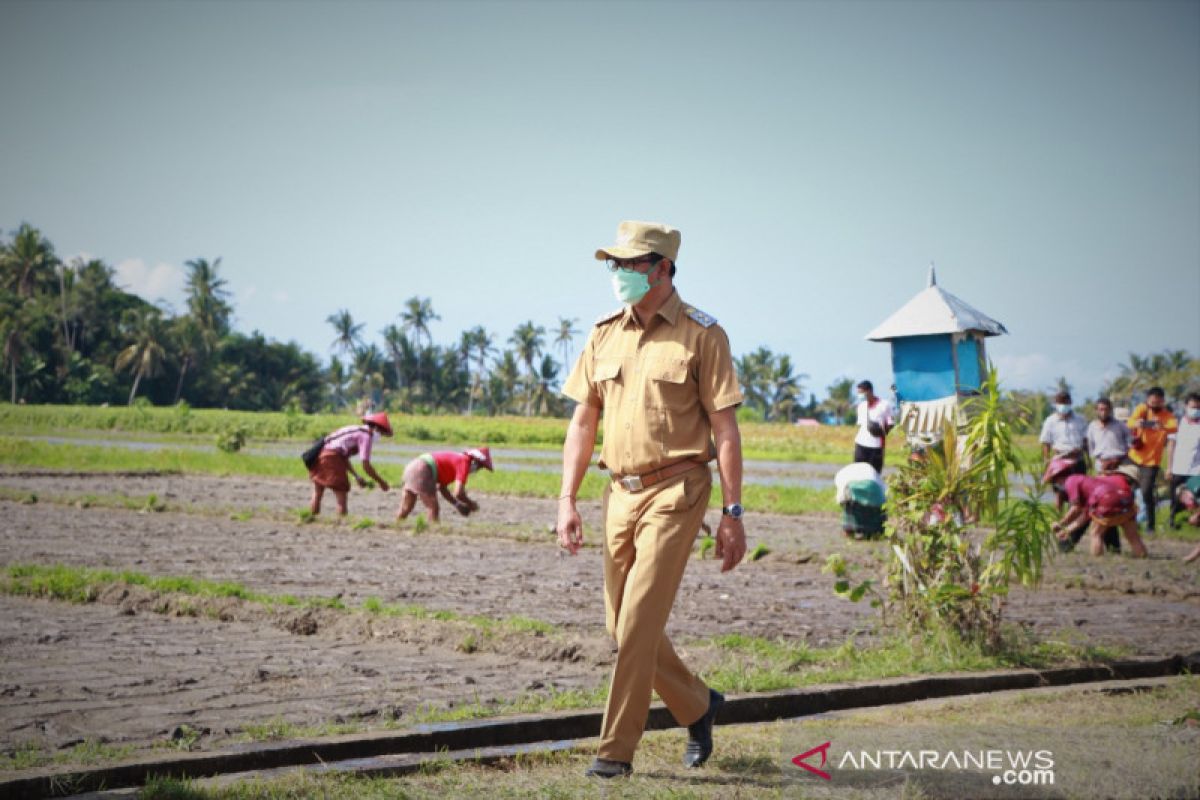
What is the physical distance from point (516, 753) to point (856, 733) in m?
1.66

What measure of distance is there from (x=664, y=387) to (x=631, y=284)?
1.62 feet

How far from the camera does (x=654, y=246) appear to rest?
5.61 metres

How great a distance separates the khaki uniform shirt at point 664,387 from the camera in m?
5.46

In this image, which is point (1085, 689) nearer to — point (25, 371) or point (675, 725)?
point (675, 725)

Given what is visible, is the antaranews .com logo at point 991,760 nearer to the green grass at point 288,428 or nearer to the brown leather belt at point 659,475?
the brown leather belt at point 659,475

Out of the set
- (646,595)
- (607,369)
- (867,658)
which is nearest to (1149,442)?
(867,658)

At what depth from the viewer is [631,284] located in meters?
5.59

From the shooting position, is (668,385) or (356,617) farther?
(356,617)

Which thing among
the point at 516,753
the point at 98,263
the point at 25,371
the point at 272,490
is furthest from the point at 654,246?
the point at 98,263

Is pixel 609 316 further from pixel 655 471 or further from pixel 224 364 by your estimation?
pixel 224 364

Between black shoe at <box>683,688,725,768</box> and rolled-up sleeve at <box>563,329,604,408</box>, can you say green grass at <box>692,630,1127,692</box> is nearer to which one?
black shoe at <box>683,688,725,768</box>

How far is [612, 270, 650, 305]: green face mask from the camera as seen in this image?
5.59 m

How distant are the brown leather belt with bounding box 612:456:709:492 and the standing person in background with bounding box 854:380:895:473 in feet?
41.6

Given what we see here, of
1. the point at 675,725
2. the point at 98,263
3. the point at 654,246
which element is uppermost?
the point at 98,263
